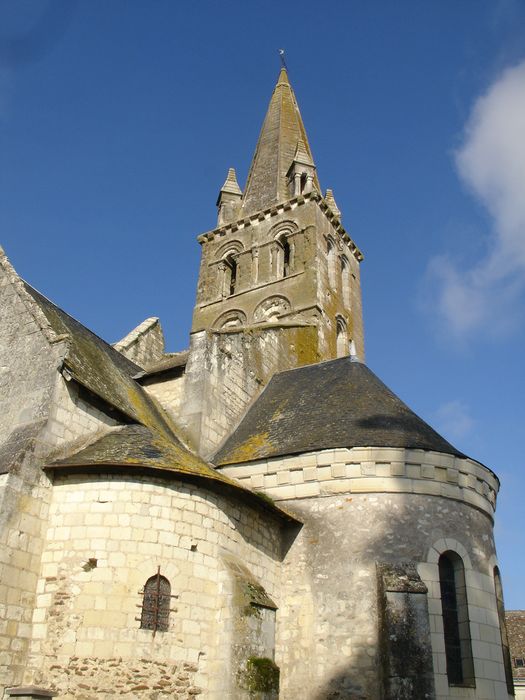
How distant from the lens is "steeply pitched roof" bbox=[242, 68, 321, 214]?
29653mm

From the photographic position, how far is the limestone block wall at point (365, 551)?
11758mm

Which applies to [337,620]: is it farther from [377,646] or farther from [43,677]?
[43,677]

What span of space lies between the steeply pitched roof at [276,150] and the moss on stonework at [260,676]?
20.7 metres

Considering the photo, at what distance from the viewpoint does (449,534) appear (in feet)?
41.7

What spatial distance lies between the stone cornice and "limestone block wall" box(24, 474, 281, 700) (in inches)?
684

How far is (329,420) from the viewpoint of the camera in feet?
47.7

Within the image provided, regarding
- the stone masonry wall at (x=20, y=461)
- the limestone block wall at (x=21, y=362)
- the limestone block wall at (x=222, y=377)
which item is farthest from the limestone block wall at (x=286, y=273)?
the stone masonry wall at (x=20, y=461)

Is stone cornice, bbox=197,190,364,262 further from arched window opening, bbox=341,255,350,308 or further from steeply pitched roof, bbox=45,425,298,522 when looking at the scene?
steeply pitched roof, bbox=45,425,298,522

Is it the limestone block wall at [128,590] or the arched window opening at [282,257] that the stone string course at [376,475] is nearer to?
the limestone block wall at [128,590]

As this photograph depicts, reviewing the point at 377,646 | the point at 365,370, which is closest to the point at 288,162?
the point at 365,370

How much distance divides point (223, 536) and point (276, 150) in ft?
75.3

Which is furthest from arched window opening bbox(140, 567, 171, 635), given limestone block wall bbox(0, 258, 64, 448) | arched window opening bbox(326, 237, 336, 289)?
arched window opening bbox(326, 237, 336, 289)

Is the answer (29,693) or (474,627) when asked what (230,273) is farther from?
(29,693)

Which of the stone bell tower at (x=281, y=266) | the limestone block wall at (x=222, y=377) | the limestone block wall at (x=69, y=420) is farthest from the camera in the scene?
the stone bell tower at (x=281, y=266)
